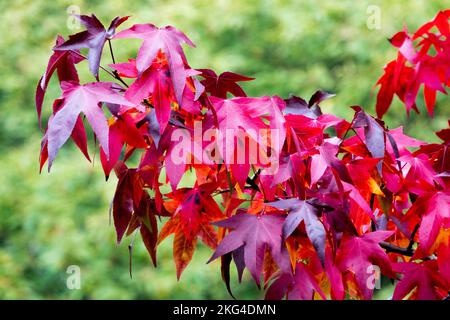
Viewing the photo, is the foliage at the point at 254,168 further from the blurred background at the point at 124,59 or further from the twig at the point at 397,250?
the blurred background at the point at 124,59

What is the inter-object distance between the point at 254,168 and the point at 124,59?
3175 mm

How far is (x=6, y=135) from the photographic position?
455 cm

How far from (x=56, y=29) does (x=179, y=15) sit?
1.01 metres

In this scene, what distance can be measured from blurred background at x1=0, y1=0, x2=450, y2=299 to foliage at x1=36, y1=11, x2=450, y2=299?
2546 mm

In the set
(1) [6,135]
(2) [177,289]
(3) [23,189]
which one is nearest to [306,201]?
(2) [177,289]

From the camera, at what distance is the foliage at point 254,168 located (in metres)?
0.95

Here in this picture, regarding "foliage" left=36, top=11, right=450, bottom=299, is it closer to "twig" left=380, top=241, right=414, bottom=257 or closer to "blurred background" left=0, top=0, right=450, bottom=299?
"twig" left=380, top=241, right=414, bottom=257

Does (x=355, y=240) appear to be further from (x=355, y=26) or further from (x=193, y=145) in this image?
(x=355, y=26)

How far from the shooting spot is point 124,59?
4105 mm

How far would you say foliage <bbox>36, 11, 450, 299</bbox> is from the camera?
0.95 metres

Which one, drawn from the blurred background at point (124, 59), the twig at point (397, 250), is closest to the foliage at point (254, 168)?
the twig at point (397, 250)

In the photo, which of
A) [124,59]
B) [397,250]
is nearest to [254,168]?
[397,250]

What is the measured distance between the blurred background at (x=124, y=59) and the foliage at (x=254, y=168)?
2546 mm

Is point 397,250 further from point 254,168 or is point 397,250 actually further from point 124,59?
point 124,59
